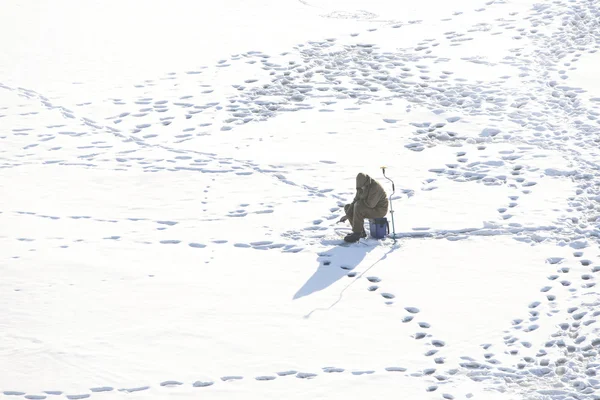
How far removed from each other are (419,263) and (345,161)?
3.38m

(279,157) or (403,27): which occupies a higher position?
(403,27)

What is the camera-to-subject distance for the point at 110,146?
14.9m

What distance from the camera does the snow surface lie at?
9289 millimetres

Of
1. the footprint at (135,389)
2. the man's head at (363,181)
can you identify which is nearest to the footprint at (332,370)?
the footprint at (135,389)

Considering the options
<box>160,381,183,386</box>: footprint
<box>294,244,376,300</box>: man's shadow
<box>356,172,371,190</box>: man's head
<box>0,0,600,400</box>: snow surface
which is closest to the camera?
<box>160,381,183,386</box>: footprint

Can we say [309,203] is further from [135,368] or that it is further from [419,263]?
[135,368]

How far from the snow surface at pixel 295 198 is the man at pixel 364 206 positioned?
215mm

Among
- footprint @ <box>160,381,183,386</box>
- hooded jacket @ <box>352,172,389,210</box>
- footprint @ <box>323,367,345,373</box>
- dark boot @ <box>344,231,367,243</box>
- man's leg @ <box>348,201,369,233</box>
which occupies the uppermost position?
hooded jacket @ <box>352,172,389,210</box>

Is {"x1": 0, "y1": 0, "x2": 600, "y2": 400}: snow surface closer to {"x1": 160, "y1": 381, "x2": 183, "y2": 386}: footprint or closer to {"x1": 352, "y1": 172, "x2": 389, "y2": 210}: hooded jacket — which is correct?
{"x1": 160, "y1": 381, "x2": 183, "y2": 386}: footprint

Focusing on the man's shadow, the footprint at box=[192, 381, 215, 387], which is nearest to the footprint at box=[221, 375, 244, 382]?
the footprint at box=[192, 381, 215, 387]

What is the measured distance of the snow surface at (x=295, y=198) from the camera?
9.29 m

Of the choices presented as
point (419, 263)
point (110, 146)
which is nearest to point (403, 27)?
point (110, 146)

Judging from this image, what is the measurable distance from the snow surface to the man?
22 centimetres

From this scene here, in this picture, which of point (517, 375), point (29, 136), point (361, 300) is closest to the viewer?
point (517, 375)
